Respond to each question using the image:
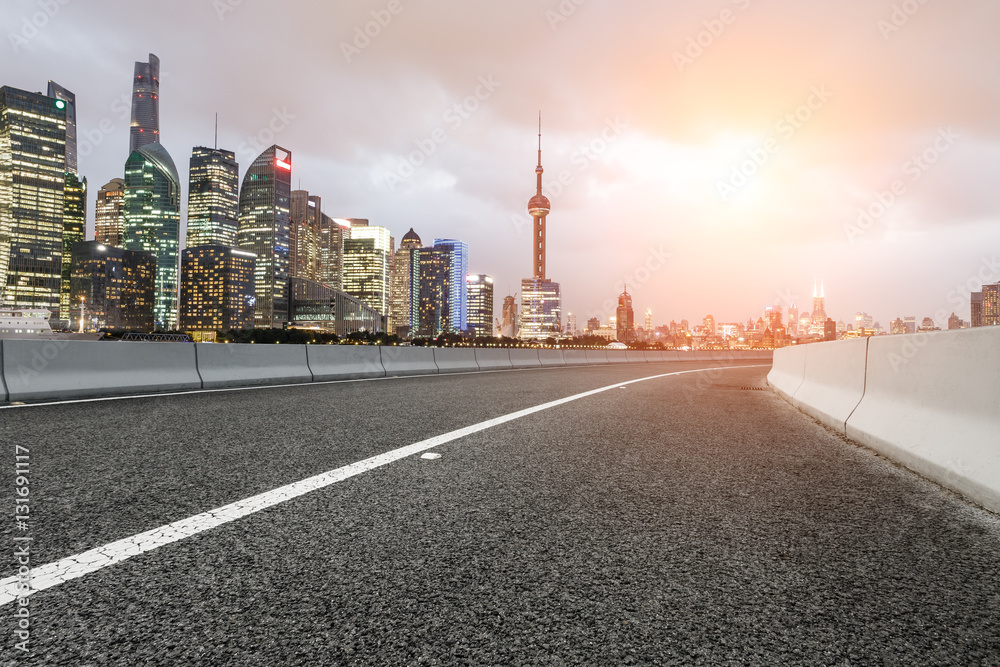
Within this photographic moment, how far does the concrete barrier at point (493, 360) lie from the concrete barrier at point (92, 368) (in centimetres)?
1147

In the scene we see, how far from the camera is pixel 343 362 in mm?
15016

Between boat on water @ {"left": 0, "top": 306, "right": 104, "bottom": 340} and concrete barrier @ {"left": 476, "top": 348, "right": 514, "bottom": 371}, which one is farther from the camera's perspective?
boat on water @ {"left": 0, "top": 306, "right": 104, "bottom": 340}

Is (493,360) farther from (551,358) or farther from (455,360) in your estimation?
(551,358)

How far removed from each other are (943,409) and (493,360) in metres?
17.8

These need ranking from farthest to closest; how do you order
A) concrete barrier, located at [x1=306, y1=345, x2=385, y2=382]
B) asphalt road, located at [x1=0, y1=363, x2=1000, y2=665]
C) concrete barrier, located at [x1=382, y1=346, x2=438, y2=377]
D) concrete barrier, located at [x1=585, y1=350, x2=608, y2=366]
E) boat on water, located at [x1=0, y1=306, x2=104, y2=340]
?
1. boat on water, located at [x1=0, y1=306, x2=104, y2=340]
2. concrete barrier, located at [x1=585, y1=350, x2=608, y2=366]
3. concrete barrier, located at [x1=382, y1=346, x2=438, y2=377]
4. concrete barrier, located at [x1=306, y1=345, x2=385, y2=382]
5. asphalt road, located at [x1=0, y1=363, x2=1000, y2=665]

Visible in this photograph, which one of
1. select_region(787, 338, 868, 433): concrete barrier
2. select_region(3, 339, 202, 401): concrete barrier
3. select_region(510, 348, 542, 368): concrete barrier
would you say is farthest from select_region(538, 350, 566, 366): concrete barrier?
select_region(3, 339, 202, 401): concrete barrier

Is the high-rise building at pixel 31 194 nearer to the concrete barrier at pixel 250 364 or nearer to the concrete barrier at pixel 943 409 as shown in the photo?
the concrete barrier at pixel 250 364

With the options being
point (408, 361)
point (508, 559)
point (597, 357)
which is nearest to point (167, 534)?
point (508, 559)

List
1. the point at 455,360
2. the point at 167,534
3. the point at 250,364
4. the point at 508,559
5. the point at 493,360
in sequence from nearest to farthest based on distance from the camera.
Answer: the point at 508,559
the point at 167,534
the point at 250,364
the point at 455,360
the point at 493,360

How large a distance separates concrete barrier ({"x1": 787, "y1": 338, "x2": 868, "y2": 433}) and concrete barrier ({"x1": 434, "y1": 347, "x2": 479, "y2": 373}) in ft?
36.9

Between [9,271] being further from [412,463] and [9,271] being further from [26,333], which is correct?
[412,463]

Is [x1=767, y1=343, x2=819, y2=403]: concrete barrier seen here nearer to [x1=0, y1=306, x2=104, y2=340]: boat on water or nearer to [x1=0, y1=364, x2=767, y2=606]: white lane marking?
[x1=0, y1=364, x2=767, y2=606]: white lane marking

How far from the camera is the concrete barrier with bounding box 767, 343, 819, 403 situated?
1116 cm

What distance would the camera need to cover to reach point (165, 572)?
92.3 inches
